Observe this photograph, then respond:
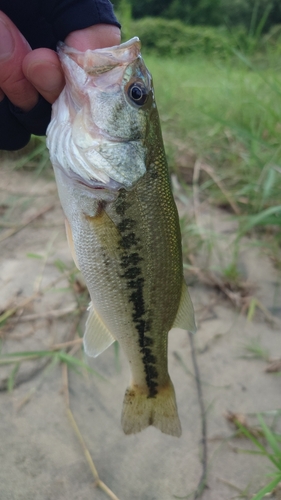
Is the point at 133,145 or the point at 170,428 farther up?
the point at 133,145

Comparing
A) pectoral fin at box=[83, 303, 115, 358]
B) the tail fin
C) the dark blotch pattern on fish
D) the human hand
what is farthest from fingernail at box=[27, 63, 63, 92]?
the tail fin

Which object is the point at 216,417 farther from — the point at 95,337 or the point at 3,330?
the point at 3,330

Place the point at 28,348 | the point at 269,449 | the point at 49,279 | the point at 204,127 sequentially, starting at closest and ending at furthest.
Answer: the point at 269,449 < the point at 28,348 < the point at 49,279 < the point at 204,127

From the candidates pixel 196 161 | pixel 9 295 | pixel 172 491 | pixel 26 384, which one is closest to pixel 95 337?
pixel 26 384

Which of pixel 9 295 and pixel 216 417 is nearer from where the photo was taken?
pixel 216 417

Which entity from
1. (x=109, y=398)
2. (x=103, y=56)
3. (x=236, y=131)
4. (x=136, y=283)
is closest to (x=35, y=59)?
(x=103, y=56)

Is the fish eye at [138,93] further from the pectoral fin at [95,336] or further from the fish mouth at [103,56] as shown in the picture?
the pectoral fin at [95,336]
